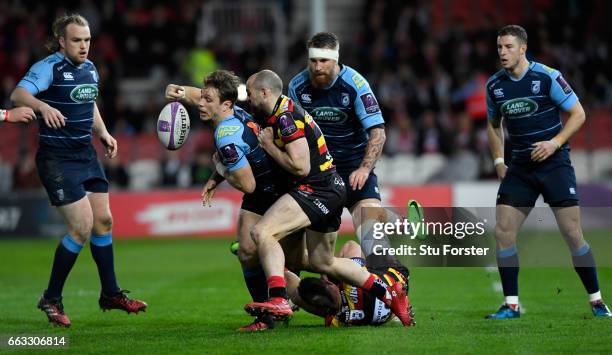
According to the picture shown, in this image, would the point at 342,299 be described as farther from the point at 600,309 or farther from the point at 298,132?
the point at 600,309

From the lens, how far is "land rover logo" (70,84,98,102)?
9625mm

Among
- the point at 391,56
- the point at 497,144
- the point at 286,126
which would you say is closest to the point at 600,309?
the point at 497,144

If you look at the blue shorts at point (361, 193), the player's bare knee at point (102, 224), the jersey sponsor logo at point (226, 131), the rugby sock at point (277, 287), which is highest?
the jersey sponsor logo at point (226, 131)

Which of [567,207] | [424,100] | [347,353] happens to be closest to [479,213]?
[567,207]

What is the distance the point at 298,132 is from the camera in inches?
335

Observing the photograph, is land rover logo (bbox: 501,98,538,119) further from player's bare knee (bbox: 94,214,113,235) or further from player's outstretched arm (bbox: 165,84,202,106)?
player's bare knee (bbox: 94,214,113,235)

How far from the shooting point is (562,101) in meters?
9.59

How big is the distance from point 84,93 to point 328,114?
2.33 metres

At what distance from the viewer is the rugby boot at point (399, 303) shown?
8.91 meters

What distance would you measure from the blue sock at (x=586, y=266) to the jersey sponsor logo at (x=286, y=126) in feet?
9.90

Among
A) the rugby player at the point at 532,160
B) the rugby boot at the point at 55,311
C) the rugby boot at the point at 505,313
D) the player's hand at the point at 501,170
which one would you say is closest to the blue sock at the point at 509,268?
the rugby player at the point at 532,160

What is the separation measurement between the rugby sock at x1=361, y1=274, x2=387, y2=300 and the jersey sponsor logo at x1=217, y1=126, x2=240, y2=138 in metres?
1.69

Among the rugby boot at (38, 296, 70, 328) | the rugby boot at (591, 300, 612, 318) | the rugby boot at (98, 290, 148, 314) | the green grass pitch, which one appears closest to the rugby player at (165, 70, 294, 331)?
the green grass pitch

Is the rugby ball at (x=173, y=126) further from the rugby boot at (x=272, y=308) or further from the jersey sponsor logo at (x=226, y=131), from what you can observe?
the rugby boot at (x=272, y=308)
